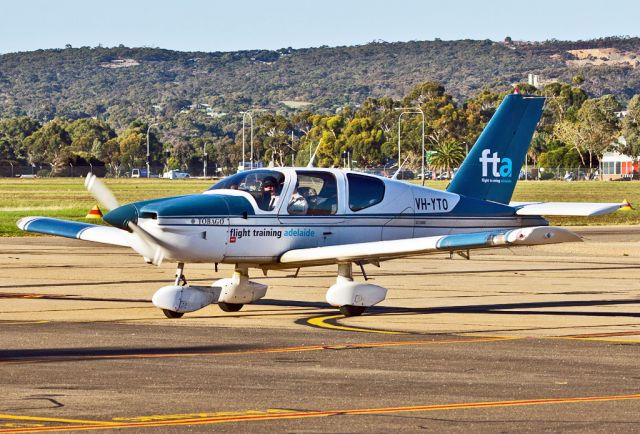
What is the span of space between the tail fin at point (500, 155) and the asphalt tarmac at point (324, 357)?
5.97 feet

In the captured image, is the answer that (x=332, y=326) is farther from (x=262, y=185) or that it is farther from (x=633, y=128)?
(x=633, y=128)

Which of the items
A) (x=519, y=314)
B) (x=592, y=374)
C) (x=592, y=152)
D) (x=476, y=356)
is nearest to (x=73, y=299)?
(x=519, y=314)

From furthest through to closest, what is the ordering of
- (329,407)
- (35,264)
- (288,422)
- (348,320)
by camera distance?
1. (35,264)
2. (348,320)
3. (329,407)
4. (288,422)

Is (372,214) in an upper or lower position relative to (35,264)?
upper

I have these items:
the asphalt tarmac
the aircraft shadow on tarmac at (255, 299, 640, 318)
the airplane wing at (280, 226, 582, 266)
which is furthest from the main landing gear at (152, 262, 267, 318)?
the aircraft shadow on tarmac at (255, 299, 640, 318)

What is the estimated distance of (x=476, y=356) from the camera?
46.0 ft

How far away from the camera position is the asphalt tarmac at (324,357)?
1031 centimetres

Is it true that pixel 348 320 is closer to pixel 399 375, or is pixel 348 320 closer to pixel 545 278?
pixel 399 375

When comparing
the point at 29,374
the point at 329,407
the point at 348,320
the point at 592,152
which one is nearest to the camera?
the point at 329,407

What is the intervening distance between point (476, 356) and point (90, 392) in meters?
4.61

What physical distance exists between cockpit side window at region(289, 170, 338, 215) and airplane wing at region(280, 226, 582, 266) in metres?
0.65

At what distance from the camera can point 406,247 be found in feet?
58.5

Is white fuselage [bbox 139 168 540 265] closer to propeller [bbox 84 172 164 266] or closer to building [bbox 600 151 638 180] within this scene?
propeller [bbox 84 172 164 266]

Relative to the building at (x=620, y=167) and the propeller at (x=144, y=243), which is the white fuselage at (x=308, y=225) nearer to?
the propeller at (x=144, y=243)
